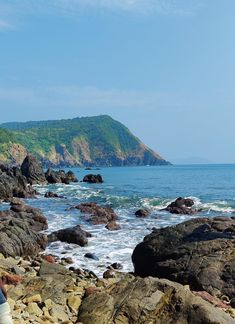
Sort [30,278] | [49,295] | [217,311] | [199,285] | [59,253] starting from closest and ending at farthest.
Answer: [217,311], [49,295], [30,278], [199,285], [59,253]

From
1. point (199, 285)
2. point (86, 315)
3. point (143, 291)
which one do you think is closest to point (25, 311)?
point (86, 315)

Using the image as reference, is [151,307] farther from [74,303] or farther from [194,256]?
[194,256]

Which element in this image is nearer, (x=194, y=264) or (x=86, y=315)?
(x=86, y=315)

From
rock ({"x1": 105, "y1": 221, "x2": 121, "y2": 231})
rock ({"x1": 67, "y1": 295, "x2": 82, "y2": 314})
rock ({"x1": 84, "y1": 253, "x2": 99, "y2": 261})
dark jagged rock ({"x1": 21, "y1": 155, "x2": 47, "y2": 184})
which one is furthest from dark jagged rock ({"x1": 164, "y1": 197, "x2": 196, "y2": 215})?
dark jagged rock ({"x1": 21, "y1": 155, "x2": 47, "y2": 184})

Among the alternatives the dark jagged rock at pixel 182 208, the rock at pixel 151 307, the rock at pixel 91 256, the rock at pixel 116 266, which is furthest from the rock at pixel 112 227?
the rock at pixel 151 307

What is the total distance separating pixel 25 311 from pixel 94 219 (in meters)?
25.3

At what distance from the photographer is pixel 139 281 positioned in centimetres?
1230

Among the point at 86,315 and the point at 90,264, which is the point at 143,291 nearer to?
the point at 86,315

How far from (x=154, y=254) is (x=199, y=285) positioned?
3.53m

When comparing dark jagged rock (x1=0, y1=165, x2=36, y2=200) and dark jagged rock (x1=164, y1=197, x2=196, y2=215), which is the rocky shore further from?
dark jagged rock (x1=0, y1=165, x2=36, y2=200)

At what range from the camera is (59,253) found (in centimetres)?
2370

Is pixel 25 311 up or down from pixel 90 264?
up

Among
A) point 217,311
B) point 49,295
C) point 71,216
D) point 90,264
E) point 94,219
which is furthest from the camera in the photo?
point 71,216

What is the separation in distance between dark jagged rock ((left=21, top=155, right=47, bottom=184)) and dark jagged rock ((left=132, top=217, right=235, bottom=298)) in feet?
252
